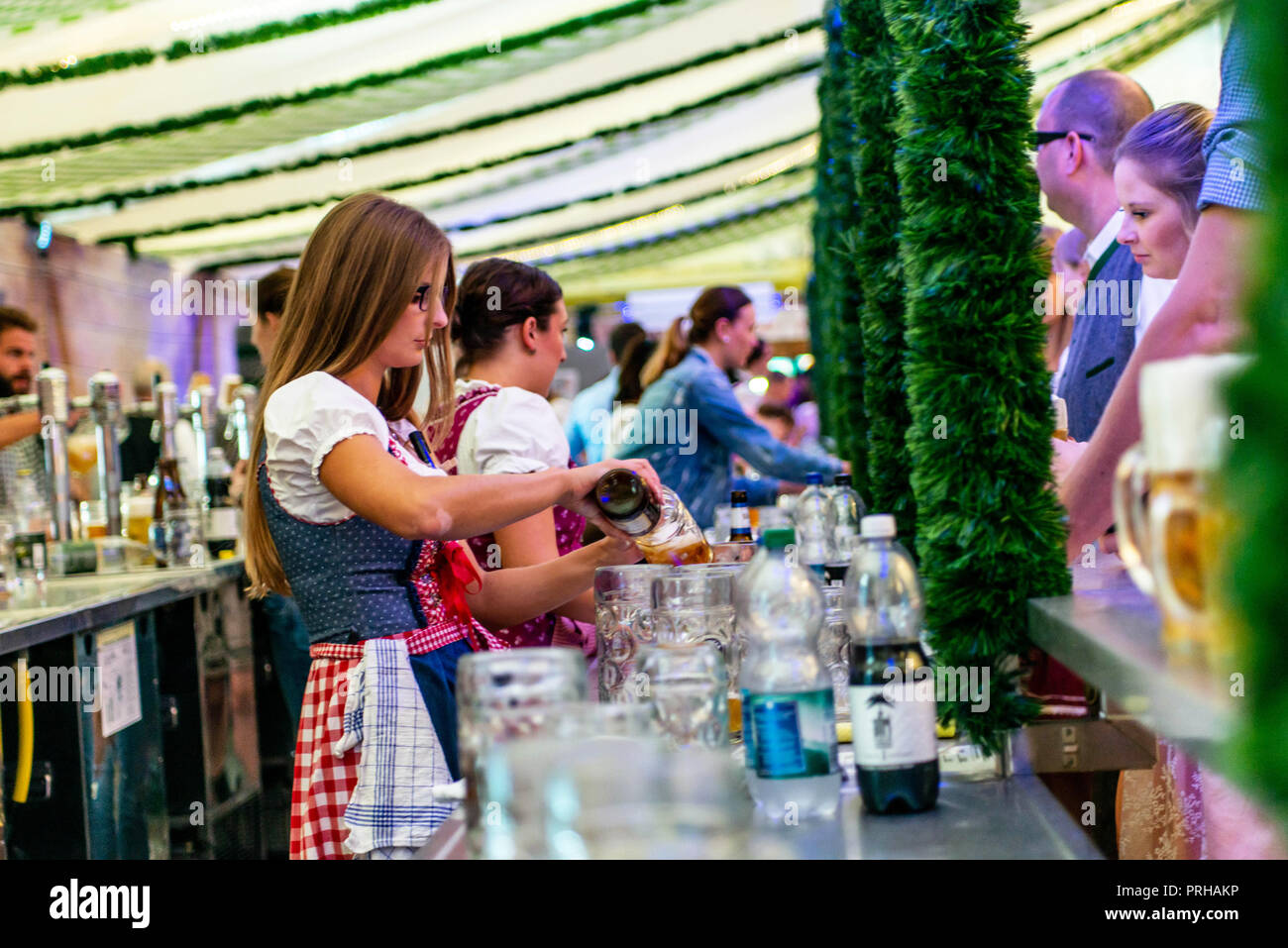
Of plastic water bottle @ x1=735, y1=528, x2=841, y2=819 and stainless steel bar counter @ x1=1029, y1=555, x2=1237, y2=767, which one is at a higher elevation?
stainless steel bar counter @ x1=1029, y1=555, x2=1237, y2=767

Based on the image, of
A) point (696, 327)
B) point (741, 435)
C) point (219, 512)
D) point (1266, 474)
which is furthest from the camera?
point (696, 327)

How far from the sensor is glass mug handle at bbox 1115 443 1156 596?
31.2 inches

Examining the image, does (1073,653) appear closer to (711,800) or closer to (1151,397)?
(711,800)

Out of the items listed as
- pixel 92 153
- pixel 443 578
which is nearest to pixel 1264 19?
pixel 443 578

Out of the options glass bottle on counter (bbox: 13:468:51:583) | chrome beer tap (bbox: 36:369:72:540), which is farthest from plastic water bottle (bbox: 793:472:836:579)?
chrome beer tap (bbox: 36:369:72:540)

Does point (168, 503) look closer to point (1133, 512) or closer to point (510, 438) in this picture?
point (510, 438)

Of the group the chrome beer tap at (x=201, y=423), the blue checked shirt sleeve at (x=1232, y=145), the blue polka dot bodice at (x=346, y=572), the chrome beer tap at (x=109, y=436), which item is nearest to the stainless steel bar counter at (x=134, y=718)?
the chrome beer tap at (x=201, y=423)

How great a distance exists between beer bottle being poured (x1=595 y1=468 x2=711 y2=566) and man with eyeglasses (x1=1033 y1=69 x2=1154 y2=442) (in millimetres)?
1208

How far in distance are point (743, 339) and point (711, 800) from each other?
3.91 m

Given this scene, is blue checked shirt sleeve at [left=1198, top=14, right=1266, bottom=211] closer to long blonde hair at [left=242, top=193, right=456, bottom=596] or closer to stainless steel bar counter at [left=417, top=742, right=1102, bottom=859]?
stainless steel bar counter at [left=417, top=742, right=1102, bottom=859]

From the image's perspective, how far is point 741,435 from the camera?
172 inches

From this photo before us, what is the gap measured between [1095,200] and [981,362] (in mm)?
1402

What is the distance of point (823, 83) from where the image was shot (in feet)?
14.5

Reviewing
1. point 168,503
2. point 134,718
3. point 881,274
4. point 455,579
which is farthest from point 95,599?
point 881,274
